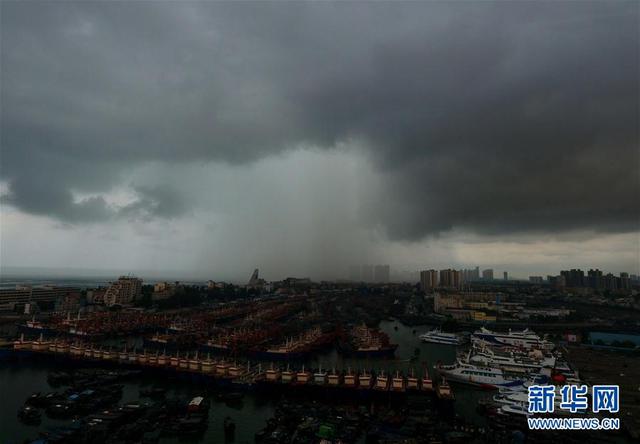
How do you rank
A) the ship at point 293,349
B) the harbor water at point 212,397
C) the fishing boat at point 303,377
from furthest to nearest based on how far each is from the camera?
1. the ship at point 293,349
2. the fishing boat at point 303,377
3. the harbor water at point 212,397

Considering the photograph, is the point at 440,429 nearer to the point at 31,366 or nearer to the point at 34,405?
the point at 34,405

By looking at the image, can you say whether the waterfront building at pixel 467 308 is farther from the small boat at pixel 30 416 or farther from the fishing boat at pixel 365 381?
the small boat at pixel 30 416

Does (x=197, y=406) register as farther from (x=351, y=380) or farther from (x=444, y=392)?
(x=444, y=392)

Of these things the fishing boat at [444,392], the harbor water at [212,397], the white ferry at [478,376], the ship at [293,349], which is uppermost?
the fishing boat at [444,392]

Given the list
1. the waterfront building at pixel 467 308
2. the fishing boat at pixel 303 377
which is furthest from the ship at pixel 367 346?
the waterfront building at pixel 467 308

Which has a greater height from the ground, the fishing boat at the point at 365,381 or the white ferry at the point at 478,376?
the fishing boat at the point at 365,381

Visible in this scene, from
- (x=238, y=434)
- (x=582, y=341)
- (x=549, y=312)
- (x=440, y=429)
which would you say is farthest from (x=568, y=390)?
(x=549, y=312)
